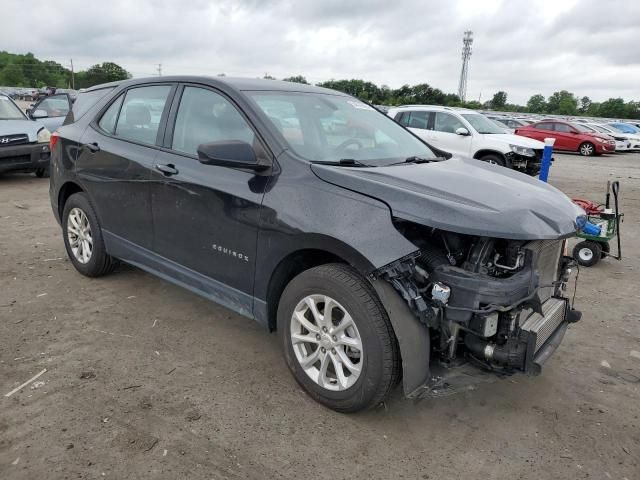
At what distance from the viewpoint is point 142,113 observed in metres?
4.01

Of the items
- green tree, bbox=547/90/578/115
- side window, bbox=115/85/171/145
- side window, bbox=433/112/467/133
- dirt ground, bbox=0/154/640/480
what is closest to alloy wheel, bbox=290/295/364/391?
dirt ground, bbox=0/154/640/480

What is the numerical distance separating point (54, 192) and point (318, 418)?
347 cm

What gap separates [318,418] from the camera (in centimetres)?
285

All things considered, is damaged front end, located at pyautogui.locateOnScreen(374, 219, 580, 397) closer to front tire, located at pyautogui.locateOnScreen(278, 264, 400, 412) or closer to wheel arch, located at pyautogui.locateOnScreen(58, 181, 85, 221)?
front tire, located at pyautogui.locateOnScreen(278, 264, 400, 412)

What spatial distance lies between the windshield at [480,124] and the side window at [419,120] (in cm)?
92

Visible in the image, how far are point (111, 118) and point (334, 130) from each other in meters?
1.99

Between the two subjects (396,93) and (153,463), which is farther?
(396,93)

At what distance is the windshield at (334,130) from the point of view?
127 inches

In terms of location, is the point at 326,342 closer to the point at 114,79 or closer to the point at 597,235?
the point at 597,235

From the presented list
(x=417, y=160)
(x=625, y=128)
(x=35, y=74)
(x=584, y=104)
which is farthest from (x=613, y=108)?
(x=35, y=74)

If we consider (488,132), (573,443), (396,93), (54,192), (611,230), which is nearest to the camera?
(573,443)

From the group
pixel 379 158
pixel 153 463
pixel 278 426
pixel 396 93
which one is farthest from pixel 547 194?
pixel 396 93

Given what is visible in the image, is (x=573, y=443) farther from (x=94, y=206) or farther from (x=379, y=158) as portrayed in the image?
(x=94, y=206)

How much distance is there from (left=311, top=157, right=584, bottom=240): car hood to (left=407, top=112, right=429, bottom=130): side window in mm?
9888
